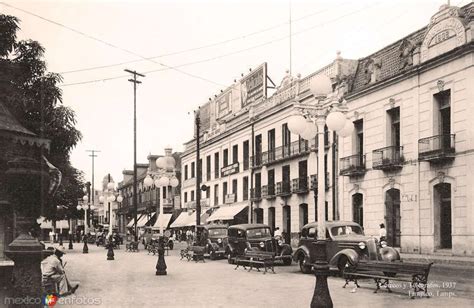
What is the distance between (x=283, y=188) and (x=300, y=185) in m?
2.48

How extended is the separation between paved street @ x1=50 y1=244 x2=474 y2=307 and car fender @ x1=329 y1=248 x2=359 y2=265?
580 millimetres

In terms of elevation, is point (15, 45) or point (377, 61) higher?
point (377, 61)

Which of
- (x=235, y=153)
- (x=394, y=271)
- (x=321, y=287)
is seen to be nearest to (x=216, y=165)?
(x=235, y=153)

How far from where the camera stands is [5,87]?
534 inches

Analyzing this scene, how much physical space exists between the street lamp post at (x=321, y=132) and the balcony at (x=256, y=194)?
94.2 feet

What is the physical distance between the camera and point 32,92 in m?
15.4

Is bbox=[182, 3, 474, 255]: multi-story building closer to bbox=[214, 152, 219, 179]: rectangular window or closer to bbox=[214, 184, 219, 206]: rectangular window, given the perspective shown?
bbox=[214, 184, 219, 206]: rectangular window

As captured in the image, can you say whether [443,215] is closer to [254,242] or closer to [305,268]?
[254,242]

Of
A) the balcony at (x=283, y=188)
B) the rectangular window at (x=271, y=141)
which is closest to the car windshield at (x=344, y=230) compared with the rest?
the balcony at (x=283, y=188)

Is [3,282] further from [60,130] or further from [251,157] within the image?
[251,157]

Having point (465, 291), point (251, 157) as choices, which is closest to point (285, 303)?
point (465, 291)

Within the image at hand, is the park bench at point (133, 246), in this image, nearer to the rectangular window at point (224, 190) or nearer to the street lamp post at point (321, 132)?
the rectangular window at point (224, 190)

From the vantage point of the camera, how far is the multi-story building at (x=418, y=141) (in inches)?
838

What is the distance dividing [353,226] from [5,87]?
10.9m
